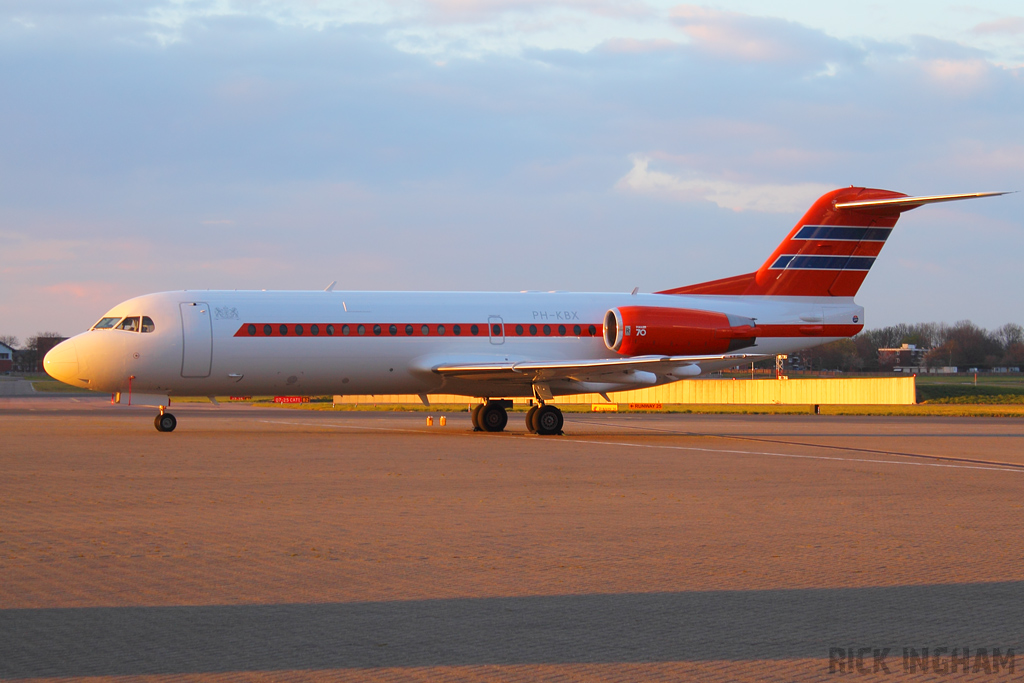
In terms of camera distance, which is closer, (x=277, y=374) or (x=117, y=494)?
(x=117, y=494)

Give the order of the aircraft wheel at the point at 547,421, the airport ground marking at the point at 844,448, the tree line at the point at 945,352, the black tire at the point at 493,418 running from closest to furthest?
the airport ground marking at the point at 844,448 < the aircraft wheel at the point at 547,421 < the black tire at the point at 493,418 < the tree line at the point at 945,352

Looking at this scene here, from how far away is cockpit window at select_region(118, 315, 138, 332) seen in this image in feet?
80.7

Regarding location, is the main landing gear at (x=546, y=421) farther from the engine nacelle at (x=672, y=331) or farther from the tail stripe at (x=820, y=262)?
the tail stripe at (x=820, y=262)

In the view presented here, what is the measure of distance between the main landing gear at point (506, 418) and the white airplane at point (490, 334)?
0.04 metres

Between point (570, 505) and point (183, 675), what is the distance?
7.33 m

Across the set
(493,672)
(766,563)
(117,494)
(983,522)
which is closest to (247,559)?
(493,672)

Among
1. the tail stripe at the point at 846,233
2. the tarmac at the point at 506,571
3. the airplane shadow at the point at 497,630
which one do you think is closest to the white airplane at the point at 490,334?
the tail stripe at the point at 846,233

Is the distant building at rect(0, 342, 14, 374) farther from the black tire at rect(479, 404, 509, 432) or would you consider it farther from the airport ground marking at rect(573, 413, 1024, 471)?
the airport ground marking at rect(573, 413, 1024, 471)

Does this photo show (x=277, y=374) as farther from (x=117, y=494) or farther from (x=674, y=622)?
(x=674, y=622)

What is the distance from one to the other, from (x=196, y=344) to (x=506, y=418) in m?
8.45

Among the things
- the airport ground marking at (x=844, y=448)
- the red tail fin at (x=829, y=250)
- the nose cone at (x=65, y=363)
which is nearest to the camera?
the airport ground marking at (x=844, y=448)

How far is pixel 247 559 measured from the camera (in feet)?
28.2

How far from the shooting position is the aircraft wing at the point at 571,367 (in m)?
24.6

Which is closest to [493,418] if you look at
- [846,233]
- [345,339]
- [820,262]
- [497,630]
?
[345,339]
